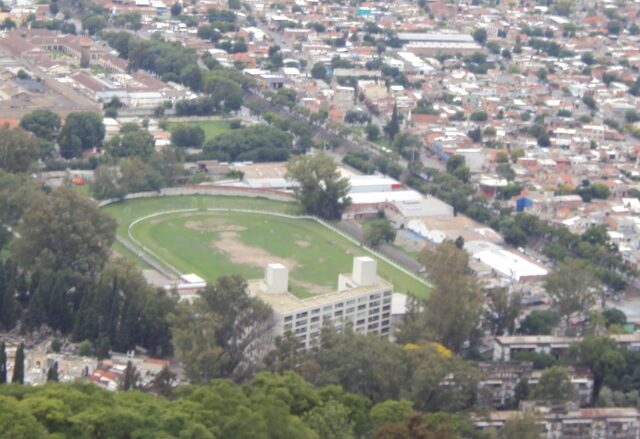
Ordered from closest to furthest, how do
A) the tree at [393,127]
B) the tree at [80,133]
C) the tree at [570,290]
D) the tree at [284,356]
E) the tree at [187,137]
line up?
the tree at [284,356]
the tree at [570,290]
the tree at [80,133]
the tree at [187,137]
the tree at [393,127]

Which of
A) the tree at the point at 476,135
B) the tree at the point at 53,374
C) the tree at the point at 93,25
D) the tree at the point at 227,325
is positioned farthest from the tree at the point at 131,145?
the tree at the point at 93,25

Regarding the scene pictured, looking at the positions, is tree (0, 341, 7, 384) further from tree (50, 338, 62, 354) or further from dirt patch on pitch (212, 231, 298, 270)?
dirt patch on pitch (212, 231, 298, 270)

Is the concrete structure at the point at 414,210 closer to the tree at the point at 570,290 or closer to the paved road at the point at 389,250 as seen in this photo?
the paved road at the point at 389,250

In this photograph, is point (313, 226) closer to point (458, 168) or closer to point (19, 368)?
point (458, 168)

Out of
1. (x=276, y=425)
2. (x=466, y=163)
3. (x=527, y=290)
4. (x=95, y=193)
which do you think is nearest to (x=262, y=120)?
(x=466, y=163)

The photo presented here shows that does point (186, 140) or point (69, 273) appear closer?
point (69, 273)

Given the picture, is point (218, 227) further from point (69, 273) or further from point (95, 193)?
point (69, 273)
